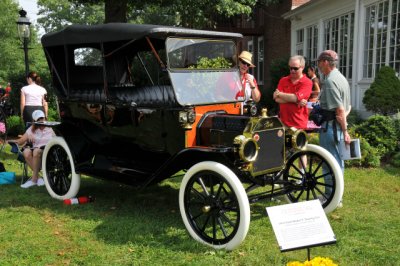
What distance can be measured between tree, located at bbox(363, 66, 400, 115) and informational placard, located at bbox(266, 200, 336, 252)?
6.76 metres

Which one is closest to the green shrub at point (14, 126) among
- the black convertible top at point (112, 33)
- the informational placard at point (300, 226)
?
the black convertible top at point (112, 33)

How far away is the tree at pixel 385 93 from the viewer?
9008mm

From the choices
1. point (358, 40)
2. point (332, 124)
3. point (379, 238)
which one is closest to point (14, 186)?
point (332, 124)

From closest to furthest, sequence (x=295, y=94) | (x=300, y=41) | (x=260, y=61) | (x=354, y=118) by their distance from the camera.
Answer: (x=295, y=94), (x=354, y=118), (x=300, y=41), (x=260, y=61)

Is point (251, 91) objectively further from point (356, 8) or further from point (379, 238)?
point (356, 8)

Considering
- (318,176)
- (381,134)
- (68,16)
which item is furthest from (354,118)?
(68,16)

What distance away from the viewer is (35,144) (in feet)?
20.3

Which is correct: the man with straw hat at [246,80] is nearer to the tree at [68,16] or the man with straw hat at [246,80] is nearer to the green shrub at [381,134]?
the green shrub at [381,134]

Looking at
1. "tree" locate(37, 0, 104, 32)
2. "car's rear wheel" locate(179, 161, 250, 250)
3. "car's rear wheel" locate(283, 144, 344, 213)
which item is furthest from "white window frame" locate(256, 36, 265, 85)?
"tree" locate(37, 0, 104, 32)

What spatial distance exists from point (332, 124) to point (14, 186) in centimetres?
455

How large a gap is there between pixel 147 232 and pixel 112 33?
7.11 ft

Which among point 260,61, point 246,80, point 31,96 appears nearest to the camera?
point 246,80

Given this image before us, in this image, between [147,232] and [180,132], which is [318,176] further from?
[147,232]

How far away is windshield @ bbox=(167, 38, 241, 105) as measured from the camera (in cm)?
456
